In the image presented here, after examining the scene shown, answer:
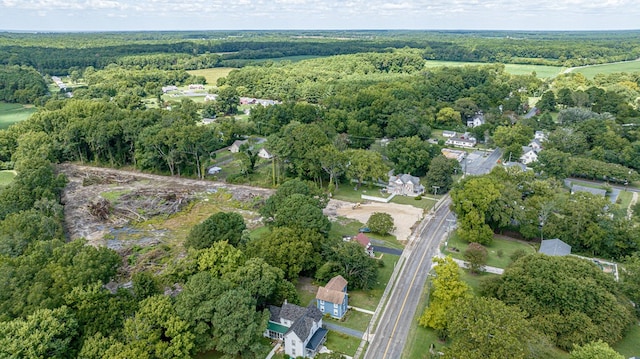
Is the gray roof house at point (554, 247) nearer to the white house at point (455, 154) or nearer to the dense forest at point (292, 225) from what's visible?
the dense forest at point (292, 225)

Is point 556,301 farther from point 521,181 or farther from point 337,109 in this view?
point 337,109

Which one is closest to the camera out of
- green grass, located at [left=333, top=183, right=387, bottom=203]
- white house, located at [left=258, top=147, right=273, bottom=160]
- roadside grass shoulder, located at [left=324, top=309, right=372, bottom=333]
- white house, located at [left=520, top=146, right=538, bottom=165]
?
roadside grass shoulder, located at [left=324, top=309, right=372, bottom=333]

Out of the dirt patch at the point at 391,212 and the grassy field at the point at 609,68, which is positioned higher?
the grassy field at the point at 609,68

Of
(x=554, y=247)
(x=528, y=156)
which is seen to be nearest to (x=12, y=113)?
(x=528, y=156)

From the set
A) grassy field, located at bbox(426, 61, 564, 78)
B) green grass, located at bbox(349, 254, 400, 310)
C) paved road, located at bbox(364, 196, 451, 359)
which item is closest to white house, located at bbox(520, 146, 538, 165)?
paved road, located at bbox(364, 196, 451, 359)

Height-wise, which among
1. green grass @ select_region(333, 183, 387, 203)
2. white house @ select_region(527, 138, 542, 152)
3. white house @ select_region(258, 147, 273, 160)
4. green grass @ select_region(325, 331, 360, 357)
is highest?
white house @ select_region(527, 138, 542, 152)

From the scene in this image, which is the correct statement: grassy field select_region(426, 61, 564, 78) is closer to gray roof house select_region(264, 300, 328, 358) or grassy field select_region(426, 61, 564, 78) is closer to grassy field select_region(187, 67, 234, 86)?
grassy field select_region(187, 67, 234, 86)

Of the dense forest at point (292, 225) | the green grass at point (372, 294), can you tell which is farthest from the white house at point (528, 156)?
the green grass at point (372, 294)

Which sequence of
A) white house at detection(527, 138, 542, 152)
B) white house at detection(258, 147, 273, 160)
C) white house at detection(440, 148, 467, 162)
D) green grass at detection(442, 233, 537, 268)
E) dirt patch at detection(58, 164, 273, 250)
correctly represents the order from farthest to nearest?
white house at detection(527, 138, 542, 152), white house at detection(440, 148, 467, 162), white house at detection(258, 147, 273, 160), dirt patch at detection(58, 164, 273, 250), green grass at detection(442, 233, 537, 268)
